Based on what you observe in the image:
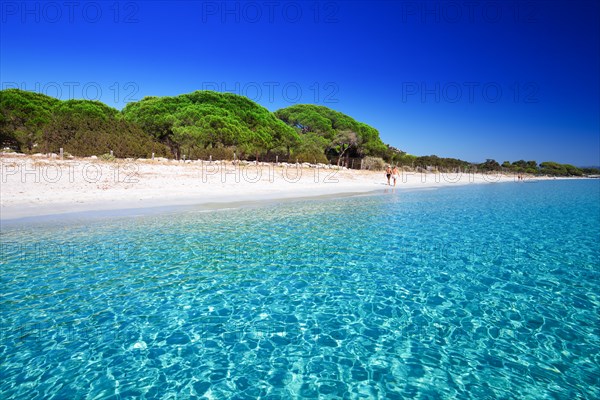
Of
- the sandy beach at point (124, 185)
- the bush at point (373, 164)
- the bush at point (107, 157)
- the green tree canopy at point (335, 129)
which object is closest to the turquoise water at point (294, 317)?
the sandy beach at point (124, 185)

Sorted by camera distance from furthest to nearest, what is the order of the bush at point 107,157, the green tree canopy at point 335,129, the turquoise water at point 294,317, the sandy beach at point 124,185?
1. the green tree canopy at point 335,129
2. the bush at point 107,157
3. the sandy beach at point 124,185
4. the turquoise water at point 294,317

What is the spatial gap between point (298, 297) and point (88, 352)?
137 inches

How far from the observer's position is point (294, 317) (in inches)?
219

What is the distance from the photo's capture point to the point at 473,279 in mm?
7387

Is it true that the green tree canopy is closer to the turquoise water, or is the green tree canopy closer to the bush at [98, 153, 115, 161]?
the bush at [98, 153, 115, 161]

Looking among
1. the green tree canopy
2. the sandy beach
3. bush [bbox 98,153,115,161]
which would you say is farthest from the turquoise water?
A: the green tree canopy

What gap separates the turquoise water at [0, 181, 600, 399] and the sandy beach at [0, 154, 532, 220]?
577 cm

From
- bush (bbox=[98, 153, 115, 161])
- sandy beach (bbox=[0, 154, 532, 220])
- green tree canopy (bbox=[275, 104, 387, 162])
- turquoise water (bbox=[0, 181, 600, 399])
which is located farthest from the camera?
green tree canopy (bbox=[275, 104, 387, 162])

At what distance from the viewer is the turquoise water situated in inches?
155

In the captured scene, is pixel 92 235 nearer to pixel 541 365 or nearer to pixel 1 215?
pixel 1 215

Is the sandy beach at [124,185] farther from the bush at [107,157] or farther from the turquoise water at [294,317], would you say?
the turquoise water at [294,317]

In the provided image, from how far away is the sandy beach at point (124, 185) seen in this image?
15688 mm

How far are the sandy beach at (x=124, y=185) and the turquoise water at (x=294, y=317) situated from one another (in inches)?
227

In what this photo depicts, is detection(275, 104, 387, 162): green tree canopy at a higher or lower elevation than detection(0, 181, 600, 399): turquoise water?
higher
